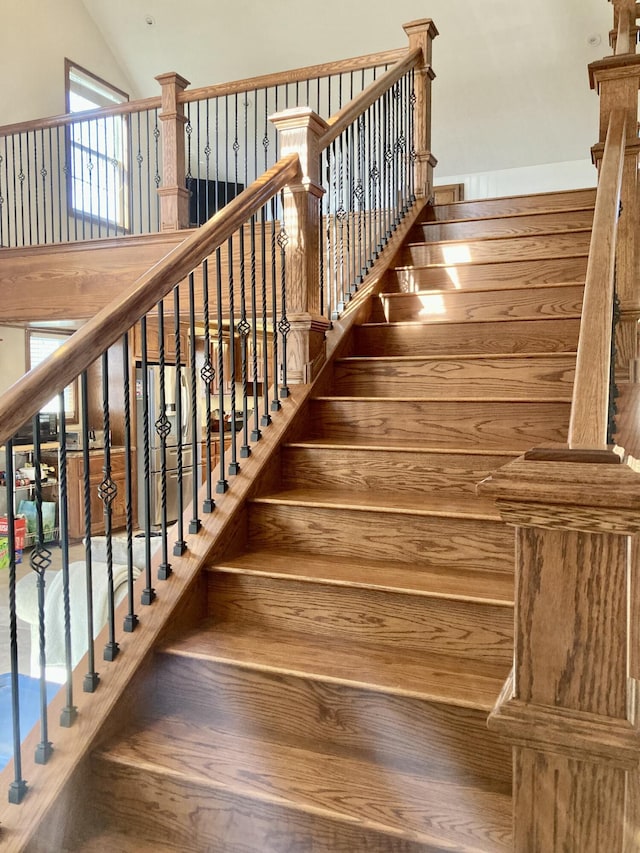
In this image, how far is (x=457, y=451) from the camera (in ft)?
6.95

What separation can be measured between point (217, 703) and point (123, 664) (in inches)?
9.7

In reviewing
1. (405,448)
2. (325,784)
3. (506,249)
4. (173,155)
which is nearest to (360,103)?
(506,249)

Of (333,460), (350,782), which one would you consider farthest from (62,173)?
(350,782)

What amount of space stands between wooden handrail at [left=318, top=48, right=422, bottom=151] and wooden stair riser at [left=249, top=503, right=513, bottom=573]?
1489mm

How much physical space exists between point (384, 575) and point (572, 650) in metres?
0.95

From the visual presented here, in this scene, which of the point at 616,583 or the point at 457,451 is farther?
the point at 457,451

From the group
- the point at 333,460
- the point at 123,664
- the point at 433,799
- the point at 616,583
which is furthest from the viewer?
the point at 333,460

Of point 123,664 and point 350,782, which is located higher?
point 123,664

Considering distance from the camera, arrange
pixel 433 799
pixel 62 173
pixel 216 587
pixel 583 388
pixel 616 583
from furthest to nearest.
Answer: pixel 62 173, pixel 216 587, pixel 433 799, pixel 583 388, pixel 616 583

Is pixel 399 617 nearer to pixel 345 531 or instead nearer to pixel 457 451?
pixel 345 531

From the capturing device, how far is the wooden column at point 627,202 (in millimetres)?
2301

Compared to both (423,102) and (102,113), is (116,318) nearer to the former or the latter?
(423,102)

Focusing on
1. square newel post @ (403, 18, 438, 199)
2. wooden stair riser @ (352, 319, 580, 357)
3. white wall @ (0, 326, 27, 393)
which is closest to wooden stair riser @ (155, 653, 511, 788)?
wooden stair riser @ (352, 319, 580, 357)

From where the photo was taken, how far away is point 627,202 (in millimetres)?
2330
